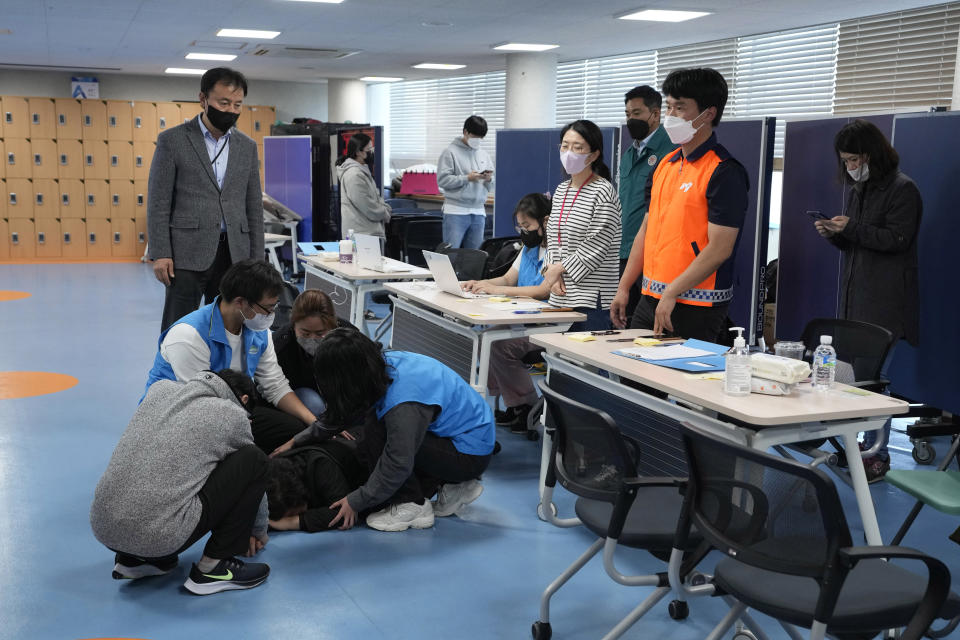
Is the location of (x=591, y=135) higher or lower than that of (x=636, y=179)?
higher

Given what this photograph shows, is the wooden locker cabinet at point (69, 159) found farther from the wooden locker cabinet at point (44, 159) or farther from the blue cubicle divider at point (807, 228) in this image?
the blue cubicle divider at point (807, 228)

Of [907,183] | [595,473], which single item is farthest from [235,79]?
[907,183]

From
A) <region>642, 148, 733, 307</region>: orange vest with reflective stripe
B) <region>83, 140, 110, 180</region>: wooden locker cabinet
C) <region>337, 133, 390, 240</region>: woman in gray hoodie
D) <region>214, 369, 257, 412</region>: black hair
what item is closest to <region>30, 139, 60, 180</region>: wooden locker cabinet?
<region>83, 140, 110, 180</region>: wooden locker cabinet

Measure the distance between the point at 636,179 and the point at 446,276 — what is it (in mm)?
1171

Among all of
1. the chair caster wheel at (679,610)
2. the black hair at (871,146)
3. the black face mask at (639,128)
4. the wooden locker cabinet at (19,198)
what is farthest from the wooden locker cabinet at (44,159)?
the chair caster wheel at (679,610)

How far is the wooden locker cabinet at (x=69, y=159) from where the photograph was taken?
1249 centimetres

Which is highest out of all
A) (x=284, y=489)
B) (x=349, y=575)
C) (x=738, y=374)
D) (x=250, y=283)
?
(x=250, y=283)

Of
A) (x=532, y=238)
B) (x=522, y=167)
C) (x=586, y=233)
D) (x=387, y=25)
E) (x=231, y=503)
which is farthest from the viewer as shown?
(x=387, y=25)

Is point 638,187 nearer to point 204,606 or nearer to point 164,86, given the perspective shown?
point 204,606

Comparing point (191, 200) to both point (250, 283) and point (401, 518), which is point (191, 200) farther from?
point (401, 518)

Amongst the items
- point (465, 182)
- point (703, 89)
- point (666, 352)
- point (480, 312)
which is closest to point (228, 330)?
point (480, 312)

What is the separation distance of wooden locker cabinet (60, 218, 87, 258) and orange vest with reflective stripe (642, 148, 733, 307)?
36.5 feet

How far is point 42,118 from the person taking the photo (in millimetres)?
12367

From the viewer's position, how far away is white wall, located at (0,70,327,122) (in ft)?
46.9
